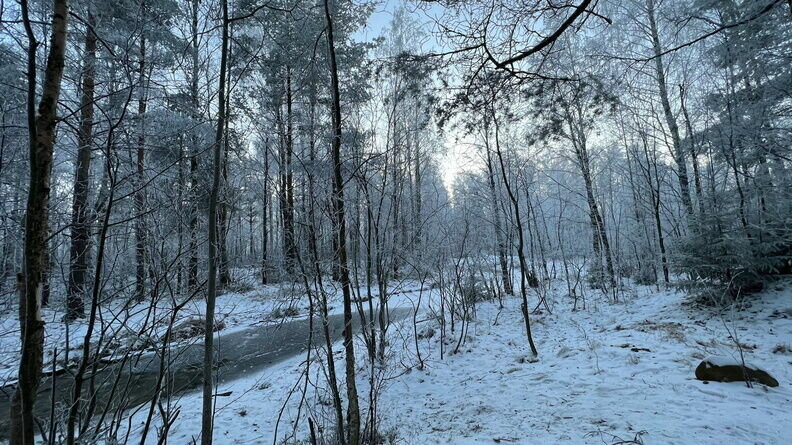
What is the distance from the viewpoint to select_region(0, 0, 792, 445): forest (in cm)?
179

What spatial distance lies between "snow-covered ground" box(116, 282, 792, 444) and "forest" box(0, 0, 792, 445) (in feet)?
0.11

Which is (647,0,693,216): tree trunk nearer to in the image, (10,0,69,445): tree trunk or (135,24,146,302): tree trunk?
(135,24,146,302): tree trunk

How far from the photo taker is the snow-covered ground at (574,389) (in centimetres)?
256

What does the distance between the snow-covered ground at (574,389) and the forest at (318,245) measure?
0.03 meters

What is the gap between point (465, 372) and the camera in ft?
15.1

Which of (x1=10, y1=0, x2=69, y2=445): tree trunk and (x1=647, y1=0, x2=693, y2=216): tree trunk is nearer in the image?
(x1=10, y1=0, x2=69, y2=445): tree trunk

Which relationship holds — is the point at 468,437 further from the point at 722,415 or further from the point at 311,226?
the point at 311,226

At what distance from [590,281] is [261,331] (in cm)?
908

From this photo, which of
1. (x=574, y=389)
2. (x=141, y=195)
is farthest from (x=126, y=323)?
(x=574, y=389)

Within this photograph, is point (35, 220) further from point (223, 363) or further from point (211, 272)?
point (223, 363)

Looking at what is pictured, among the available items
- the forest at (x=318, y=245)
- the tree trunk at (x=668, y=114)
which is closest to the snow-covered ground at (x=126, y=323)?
the forest at (x=318, y=245)

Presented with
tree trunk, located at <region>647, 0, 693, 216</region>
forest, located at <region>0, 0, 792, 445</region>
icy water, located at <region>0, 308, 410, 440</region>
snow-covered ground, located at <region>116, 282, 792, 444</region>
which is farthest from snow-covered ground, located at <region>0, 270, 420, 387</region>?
tree trunk, located at <region>647, 0, 693, 216</region>

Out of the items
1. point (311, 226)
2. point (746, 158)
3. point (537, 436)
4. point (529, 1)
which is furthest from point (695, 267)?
point (311, 226)

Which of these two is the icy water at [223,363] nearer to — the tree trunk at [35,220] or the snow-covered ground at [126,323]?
the snow-covered ground at [126,323]
